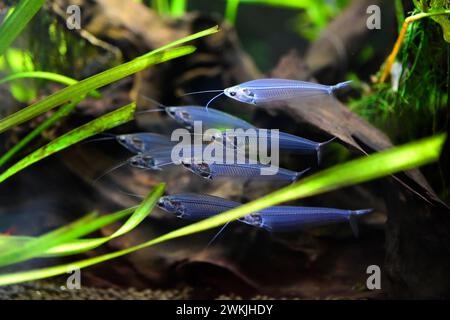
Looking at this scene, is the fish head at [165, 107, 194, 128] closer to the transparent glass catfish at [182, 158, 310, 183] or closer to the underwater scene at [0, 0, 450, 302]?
the underwater scene at [0, 0, 450, 302]

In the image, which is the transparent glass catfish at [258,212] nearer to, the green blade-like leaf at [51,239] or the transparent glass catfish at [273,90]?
the transparent glass catfish at [273,90]

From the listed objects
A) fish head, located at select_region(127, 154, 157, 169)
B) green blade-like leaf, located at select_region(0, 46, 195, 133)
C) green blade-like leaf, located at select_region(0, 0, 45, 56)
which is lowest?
fish head, located at select_region(127, 154, 157, 169)

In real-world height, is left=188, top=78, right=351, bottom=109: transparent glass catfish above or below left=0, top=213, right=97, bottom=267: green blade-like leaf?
above

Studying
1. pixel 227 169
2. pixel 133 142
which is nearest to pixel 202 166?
pixel 227 169

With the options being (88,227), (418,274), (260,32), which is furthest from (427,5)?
(260,32)

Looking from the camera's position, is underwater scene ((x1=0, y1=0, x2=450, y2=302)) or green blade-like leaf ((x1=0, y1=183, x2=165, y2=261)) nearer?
green blade-like leaf ((x1=0, y1=183, x2=165, y2=261))

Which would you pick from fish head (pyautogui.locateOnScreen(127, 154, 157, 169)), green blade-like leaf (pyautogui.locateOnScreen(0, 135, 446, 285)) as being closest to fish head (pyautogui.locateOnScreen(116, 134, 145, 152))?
fish head (pyautogui.locateOnScreen(127, 154, 157, 169))

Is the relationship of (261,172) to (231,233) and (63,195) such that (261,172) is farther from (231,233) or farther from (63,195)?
(63,195)

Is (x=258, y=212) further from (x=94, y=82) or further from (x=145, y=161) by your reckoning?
(x=94, y=82)
